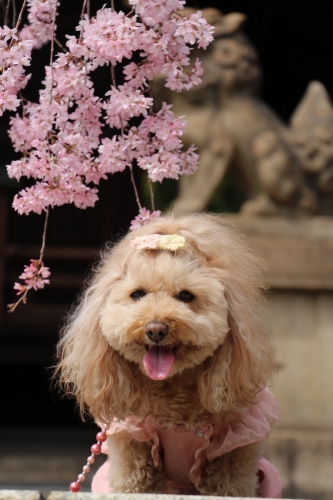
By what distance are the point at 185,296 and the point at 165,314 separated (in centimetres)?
14

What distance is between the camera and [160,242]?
8.66 ft

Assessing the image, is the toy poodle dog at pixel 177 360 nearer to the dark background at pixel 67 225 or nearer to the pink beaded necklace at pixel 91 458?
the pink beaded necklace at pixel 91 458

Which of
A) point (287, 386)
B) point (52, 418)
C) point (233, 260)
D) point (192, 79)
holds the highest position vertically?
point (192, 79)

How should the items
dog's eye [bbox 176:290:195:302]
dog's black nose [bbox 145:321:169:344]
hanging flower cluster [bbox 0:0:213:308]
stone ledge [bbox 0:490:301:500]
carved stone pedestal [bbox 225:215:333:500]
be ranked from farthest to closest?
carved stone pedestal [bbox 225:215:333:500], hanging flower cluster [bbox 0:0:213:308], dog's eye [bbox 176:290:195:302], dog's black nose [bbox 145:321:169:344], stone ledge [bbox 0:490:301:500]

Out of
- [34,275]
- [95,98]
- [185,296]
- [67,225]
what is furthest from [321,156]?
[185,296]

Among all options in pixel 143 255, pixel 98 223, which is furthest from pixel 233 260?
pixel 98 223

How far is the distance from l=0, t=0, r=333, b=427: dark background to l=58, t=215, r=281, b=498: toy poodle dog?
3844mm

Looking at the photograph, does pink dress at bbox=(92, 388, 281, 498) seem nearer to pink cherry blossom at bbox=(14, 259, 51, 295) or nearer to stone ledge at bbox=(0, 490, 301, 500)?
pink cherry blossom at bbox=(14, 259, 51, 295)

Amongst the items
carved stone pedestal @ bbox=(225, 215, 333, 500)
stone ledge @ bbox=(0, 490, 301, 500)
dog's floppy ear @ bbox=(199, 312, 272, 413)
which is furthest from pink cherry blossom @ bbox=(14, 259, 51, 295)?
Result: carved stone pedestal @ bbox=(225, 215, 333, 500)

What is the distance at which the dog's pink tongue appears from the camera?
8.29ft

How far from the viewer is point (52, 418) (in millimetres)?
8148

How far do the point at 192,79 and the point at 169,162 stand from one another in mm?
291

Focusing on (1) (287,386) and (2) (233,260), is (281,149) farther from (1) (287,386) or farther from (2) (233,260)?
(2) (233,260)

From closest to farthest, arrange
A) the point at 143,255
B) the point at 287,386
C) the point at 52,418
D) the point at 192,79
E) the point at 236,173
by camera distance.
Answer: the point at 143,255 → the point at 192,79 → the point at 287,386 → the point at 236,173 → the point at 52,418
